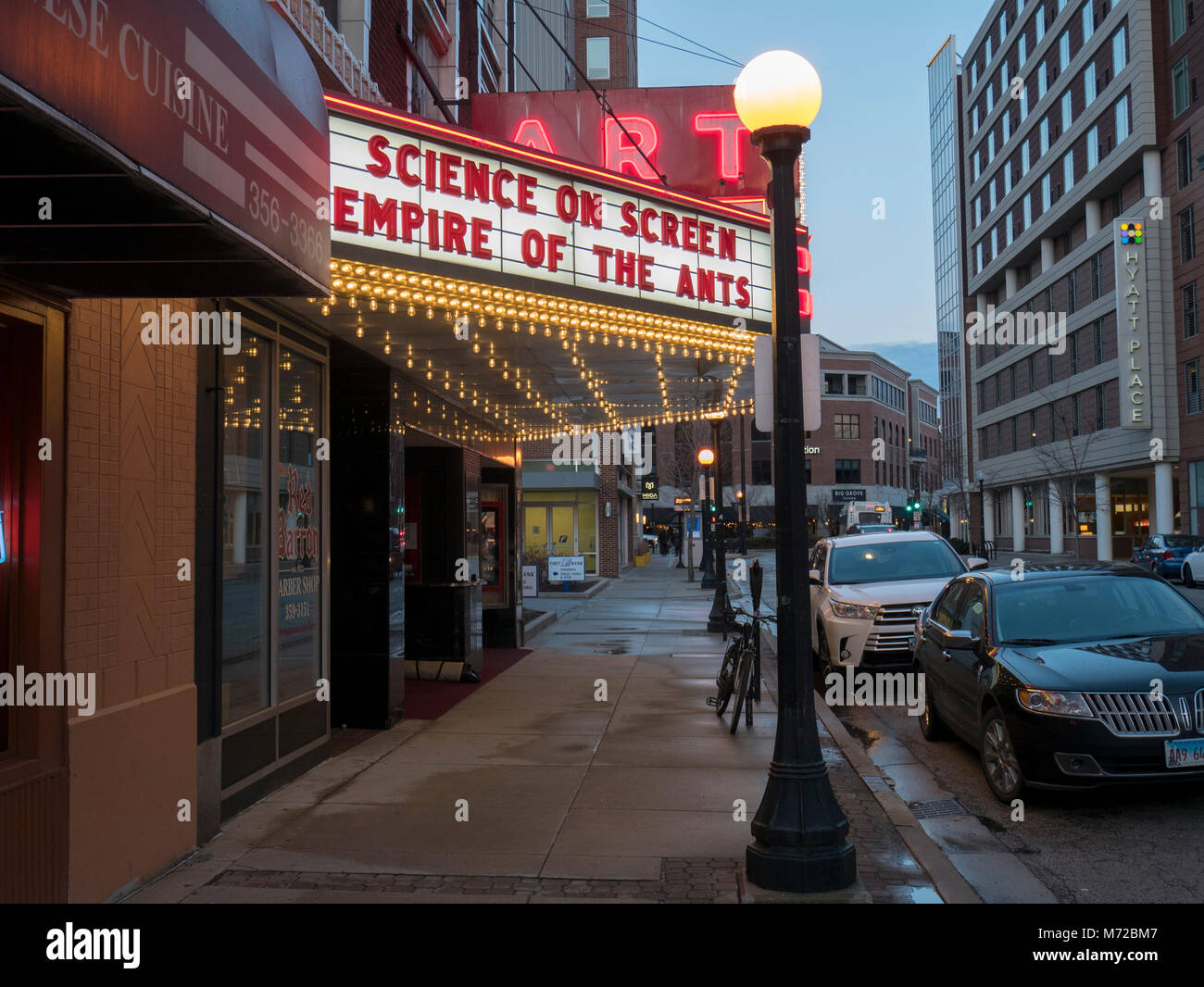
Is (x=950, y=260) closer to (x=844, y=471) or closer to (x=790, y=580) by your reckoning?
(x=844, y=471)

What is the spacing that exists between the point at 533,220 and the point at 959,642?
4.60m

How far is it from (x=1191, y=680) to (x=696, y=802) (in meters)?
3.19

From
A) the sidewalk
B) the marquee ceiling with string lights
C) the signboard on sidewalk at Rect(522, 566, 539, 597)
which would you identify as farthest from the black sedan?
the signboard on sidewalk at Rect(522, 566, 539, 597)

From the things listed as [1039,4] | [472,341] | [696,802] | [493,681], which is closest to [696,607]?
[493,681]

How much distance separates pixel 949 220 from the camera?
76562mm

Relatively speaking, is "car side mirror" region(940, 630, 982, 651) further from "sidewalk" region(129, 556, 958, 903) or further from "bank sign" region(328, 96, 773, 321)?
"bank sign" region(328, 96, 773, 321)

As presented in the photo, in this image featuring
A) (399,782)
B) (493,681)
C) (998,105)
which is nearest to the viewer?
(399,782)

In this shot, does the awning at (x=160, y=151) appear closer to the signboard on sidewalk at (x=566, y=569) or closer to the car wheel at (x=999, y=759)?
the car wheel at (x=999, y=759)

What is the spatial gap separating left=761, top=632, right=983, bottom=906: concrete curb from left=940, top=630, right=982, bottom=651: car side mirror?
1.12 metres

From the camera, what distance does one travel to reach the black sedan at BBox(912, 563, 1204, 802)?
6266 millimetres

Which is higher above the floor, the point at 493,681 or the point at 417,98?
the point at 417,98

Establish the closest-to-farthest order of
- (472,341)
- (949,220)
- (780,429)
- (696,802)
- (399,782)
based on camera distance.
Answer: (780,429) → (696,802) → (399,782) → (472,341) → (949,220)

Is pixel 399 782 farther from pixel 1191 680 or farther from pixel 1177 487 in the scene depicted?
pixel 1177 487
